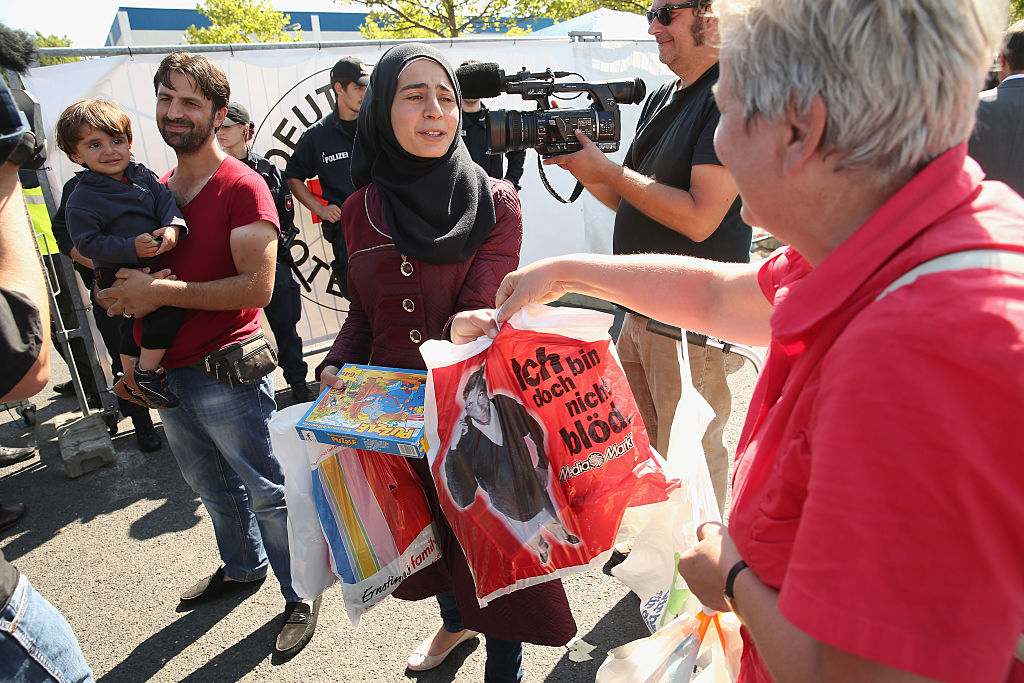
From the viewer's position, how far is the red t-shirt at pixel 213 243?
7.82 feet

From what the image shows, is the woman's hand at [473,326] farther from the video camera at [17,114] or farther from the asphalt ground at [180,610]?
the asphalt ground at [180,610]

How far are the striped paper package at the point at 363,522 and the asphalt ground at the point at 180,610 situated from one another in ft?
2.52

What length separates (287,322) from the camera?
15.4 ft

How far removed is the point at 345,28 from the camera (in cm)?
3572

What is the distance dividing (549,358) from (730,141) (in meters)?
0.87

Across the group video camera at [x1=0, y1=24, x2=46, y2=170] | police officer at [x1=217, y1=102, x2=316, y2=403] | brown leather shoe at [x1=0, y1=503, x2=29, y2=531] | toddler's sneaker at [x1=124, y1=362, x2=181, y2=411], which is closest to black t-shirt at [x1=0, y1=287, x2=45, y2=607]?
video camera at [x1=0, y1=24, x2=46, y2=170]

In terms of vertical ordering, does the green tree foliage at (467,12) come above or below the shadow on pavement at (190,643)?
above

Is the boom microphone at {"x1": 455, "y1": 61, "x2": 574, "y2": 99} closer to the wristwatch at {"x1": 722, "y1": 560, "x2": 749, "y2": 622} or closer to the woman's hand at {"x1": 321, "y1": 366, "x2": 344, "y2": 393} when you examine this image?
the woman's hand at {"x1": 321, "y1": 366, "x2": 344, "y2": 393}

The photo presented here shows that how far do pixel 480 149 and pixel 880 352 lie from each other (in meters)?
4.25

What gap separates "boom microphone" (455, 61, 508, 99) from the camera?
262cm

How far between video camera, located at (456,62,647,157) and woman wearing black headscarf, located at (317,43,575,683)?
375 millimetres

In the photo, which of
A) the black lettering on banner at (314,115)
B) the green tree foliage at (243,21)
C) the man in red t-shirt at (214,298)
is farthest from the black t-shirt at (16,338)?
the green tree foliage at (243,21)

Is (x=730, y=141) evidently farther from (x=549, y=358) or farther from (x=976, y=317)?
(x=549, y=358)

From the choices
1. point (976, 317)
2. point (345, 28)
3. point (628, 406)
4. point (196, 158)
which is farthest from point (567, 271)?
point (345, 28)
